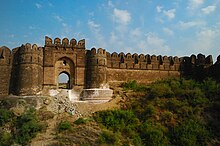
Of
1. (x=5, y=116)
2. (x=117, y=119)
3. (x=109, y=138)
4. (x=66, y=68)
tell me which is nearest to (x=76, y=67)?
(x=66, y=68)

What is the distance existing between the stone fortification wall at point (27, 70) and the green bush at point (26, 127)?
2.54 m

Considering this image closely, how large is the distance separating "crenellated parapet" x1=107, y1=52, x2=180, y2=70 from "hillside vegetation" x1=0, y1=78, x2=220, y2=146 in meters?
3.44

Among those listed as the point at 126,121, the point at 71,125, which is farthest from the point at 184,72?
the point at 71,125

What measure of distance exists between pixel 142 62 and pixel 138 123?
22.5ft

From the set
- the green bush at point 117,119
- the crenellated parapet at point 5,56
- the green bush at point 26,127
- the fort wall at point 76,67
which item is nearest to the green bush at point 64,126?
the green bush at point 26,127

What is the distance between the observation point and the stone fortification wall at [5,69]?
59.4 feet

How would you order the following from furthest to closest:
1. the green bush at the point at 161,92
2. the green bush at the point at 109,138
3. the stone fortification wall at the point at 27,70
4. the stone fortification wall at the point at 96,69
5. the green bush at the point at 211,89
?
1. the stone fortification wall at the point at 96,69
2. the green bush at the point at 161,92
3. the green bush at the point at 211,89
4. the stone fortification wall at the point at 27,70
5. the green bush at the point at 109,138

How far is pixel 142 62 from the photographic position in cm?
2159

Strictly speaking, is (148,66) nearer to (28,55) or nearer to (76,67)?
(76,67)

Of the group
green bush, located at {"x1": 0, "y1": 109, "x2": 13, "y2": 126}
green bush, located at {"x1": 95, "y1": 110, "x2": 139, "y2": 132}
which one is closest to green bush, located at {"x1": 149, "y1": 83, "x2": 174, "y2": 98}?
green bush, located at {"x1": 95, "y1": 110, "x2": 139, "y2": 132}

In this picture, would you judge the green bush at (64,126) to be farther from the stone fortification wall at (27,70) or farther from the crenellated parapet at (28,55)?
the crenellated parapet at (28,55)

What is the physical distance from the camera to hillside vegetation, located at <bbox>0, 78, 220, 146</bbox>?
14.3m

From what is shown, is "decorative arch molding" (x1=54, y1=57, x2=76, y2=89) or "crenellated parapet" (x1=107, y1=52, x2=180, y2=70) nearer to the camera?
"decorative arch molding" (x1=54, y1=57, x2=76, y2=89)

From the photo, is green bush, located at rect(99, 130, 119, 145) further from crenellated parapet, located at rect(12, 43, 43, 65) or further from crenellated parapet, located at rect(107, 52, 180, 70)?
crenellated parapet, located at rect(107, 52, 180, 70)
